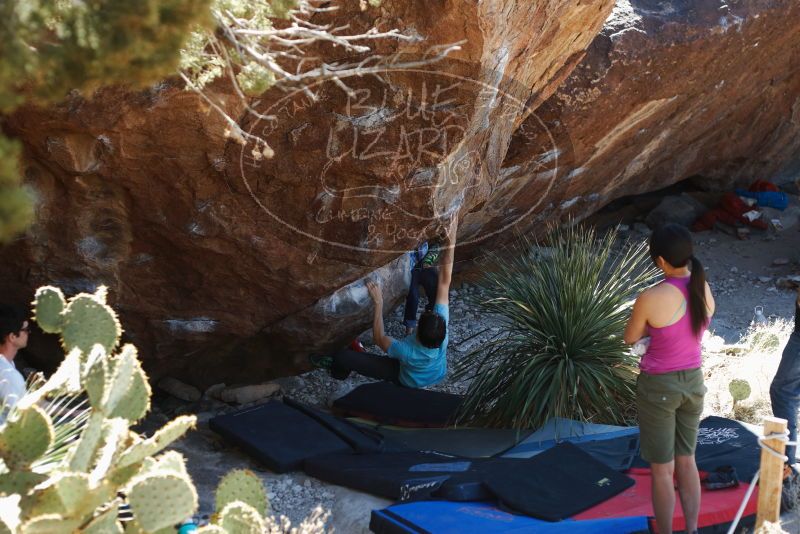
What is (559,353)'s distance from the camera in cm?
625

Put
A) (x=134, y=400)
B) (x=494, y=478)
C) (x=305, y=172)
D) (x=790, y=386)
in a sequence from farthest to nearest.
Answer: (x=305, y=172), (x=790, y=386), (x=494, y=478), (x=134, y=400)

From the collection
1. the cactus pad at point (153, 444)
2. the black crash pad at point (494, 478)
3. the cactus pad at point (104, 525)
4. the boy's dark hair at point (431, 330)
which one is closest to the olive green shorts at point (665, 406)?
the black crash pad at point (494, 478)

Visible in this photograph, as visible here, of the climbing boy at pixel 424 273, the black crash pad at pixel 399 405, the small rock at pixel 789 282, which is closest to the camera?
the black crash pad at pixel 399 405

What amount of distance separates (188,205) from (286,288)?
3.28 feet

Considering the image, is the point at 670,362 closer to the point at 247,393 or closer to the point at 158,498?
the point at 158,498

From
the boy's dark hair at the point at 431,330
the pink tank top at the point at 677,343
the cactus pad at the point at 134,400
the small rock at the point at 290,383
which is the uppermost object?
the boy's dark hair at the point at 431,330

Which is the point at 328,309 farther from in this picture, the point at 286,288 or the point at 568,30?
the point at 568,30

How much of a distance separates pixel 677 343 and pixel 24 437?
264 cm

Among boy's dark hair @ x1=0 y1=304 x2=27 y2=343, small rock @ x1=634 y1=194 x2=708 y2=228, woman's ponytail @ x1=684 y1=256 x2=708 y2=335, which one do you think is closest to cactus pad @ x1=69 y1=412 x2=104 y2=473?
boy's dark hair @ x1=0 y1=304 x2=27 y2=343

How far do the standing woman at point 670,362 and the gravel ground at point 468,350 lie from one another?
856mm

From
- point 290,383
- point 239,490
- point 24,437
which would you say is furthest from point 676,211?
point 24,437

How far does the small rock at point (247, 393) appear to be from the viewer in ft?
22.7

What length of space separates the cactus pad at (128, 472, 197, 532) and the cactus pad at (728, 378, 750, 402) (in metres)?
4.44

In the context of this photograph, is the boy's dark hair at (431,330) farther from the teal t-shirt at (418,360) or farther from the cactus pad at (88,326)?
the cactus pad at (88,326)
